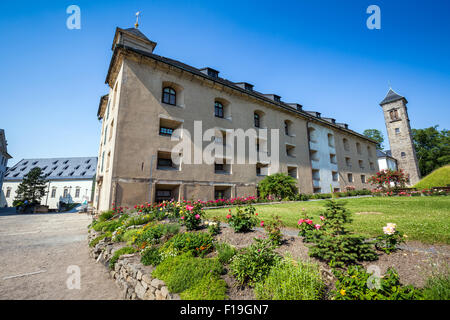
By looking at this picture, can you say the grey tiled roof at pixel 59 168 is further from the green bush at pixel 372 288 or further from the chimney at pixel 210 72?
the green bush at pixel 372 288

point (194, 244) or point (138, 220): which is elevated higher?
point (138, 220)

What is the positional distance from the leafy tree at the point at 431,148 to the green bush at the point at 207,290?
61.2 metres

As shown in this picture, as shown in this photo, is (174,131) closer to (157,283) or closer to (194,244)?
(194,244)

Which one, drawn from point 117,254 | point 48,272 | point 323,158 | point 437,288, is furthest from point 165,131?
point 323,158

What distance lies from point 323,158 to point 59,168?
60.4m

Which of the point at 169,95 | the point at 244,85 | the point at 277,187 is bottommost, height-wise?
the point at 277,187

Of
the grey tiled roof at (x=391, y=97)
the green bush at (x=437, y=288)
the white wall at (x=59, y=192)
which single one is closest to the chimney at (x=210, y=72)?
the green bush at (x=437, y=288)

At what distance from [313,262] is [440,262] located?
6.22 ft


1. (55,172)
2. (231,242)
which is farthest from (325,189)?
(55,172)

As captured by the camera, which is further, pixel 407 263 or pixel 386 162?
pixel 386 162

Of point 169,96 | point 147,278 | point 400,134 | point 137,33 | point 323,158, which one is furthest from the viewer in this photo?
point 400,134

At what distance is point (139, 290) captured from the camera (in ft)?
14.2

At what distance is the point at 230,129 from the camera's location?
18.3 metres
